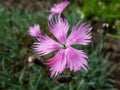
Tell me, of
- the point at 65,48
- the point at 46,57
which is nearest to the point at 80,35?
the point at 65,48

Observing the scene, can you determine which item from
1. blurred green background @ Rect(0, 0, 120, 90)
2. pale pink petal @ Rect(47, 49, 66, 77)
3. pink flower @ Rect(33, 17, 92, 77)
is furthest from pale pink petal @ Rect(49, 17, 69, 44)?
blurred green background @ Rect(0, 0, 120, 90)

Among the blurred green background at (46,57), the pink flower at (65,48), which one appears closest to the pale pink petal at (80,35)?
the pink flower at (65,48)

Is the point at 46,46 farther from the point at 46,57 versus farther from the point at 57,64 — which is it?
the point at 46,57

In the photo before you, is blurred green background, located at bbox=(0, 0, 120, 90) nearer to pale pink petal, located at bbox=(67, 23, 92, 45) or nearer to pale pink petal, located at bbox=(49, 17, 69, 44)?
pale pink petal, located at bbox=(49, 17, 69, 44)

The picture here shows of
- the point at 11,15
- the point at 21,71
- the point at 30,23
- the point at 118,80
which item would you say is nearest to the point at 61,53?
the point at 21,71

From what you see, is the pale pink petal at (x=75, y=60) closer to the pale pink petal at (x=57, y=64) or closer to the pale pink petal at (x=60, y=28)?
the pale pink petal at (x=57, y=64)

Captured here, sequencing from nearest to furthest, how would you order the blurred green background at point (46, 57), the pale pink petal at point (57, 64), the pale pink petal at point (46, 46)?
1. the pale pink petal at point (57, 64)
2. the pale pink petal at point (46, 46)
3. the blurred green background at point (46, 57)
